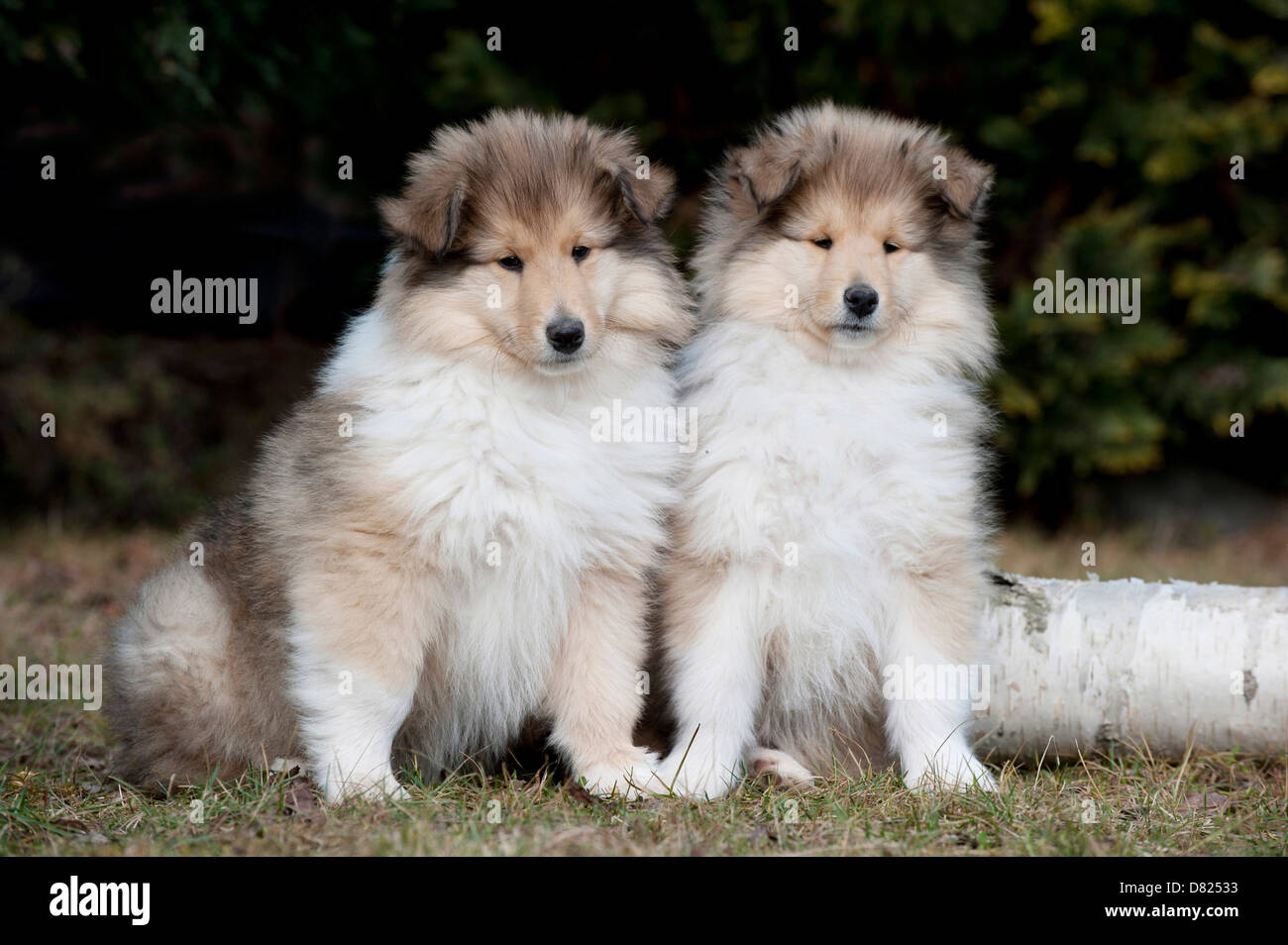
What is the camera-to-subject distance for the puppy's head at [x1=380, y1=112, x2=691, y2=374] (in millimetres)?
3570

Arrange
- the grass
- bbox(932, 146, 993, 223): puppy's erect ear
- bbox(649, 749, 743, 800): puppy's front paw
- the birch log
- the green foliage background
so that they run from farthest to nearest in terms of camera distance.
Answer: the green foliage background < the birch log < bbox(932, 146, 993, 223): puppy's erect ear < bbox(649, 749, 743, 800): puppy's front paw < the grass

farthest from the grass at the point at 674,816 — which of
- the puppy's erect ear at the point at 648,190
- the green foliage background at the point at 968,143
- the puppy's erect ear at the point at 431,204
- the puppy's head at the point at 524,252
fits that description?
the green foliage background at the point at 968,143

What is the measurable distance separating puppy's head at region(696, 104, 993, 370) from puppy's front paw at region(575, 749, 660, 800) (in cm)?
138

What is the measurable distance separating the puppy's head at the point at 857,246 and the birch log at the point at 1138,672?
3.46ft

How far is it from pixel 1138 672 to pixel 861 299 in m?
1.73

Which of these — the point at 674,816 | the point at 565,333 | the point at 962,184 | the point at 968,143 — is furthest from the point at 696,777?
the point at 968,143

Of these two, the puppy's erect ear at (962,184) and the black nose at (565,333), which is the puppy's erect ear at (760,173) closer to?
the puppy's erect ear at (962,184)

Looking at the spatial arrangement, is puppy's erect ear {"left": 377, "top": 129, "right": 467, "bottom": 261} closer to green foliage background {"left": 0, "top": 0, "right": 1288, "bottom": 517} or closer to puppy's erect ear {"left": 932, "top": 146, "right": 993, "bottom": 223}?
puppy's erect ear {"left": 932, "top": 146, "right": 993, "bottom": 223}

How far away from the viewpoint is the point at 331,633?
3.46 metres

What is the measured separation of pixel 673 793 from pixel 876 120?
2285 millimetres

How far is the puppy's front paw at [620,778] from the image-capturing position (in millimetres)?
3604

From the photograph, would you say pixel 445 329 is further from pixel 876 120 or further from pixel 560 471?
pixel 876 120

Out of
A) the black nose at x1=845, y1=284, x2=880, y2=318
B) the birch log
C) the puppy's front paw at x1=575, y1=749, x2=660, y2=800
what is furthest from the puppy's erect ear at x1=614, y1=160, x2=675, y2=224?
the birch log

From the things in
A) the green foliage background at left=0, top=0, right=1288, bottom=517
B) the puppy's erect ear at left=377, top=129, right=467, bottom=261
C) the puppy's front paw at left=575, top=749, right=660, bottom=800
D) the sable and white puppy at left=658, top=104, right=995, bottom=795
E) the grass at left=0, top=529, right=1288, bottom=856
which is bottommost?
the grass at left=0, top=529, right=1288, bottom=856
